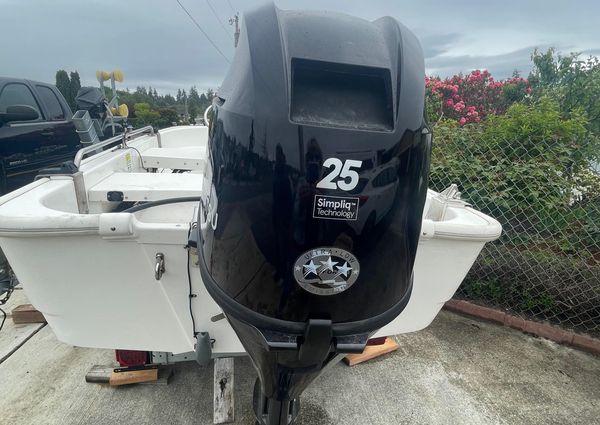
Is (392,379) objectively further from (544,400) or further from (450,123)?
(450,123)

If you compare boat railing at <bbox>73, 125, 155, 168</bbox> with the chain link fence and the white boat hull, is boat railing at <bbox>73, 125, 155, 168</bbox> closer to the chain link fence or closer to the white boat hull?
the white boat hull

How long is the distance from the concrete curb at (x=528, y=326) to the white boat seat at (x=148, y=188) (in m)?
2.24

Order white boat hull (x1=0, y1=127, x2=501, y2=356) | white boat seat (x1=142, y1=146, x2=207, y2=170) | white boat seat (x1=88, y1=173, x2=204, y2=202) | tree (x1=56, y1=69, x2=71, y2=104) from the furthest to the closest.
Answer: tree (x1=56, y1=69, x2=71, y2=104) → white boat seat (x1=142, y1=146, x2=207, y2=170) → white boat seat (x1=88, y1=173, x2=204, y2=202) → white boat hull (x1=0, y1=127, x2=501, y2=356)

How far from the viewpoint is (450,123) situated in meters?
3.96

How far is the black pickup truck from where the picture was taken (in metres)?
3.41

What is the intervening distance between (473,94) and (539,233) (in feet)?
11.0

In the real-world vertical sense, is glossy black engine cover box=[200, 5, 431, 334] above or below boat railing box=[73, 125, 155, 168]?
above

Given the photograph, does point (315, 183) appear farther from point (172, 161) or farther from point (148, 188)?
point (172, 161)

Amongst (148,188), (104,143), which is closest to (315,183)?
(148,188)

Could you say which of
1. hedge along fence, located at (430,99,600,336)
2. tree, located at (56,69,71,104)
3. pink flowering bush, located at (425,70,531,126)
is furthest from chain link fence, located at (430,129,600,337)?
Result: tree, located at (56,69,71,104)

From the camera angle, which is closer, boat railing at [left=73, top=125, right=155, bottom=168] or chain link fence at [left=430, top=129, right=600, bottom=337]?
boat railing at [left=73, top=125, right=155, bottom=168]

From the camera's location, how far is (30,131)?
3.71 metres

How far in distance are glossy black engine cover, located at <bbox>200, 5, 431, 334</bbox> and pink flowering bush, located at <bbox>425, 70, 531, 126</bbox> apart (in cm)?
428

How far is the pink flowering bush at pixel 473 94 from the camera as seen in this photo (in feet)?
16.0
